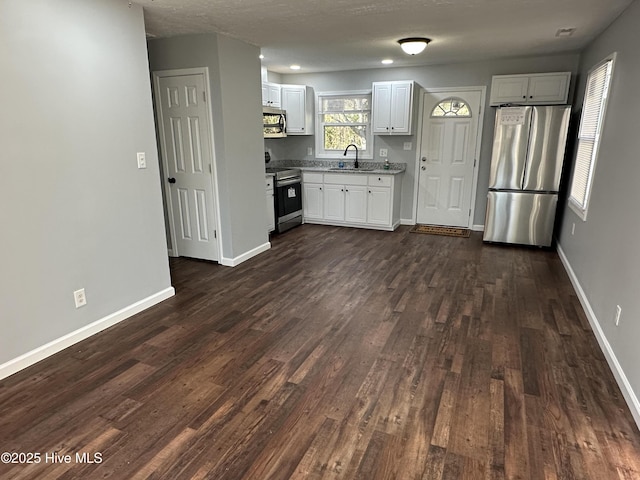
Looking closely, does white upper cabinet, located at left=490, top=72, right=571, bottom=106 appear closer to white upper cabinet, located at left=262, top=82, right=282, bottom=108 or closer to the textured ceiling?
the textured ceiling

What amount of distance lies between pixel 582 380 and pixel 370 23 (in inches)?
125

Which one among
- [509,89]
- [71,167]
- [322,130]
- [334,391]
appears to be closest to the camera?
[334,391]

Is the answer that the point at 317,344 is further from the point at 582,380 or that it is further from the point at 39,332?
the point at 39,332

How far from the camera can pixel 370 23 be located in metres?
3.51

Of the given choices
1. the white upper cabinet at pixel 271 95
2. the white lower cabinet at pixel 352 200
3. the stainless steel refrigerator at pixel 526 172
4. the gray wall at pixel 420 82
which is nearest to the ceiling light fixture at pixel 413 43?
the gray wall at pixel 420 82

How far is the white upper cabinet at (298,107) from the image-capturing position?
20.3ft

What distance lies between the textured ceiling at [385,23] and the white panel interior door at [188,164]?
0.55 metres

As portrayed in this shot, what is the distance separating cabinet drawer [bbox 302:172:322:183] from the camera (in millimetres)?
Answer: 6188

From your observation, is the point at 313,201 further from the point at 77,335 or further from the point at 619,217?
the point at 619,217

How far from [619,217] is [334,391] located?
2.26 m

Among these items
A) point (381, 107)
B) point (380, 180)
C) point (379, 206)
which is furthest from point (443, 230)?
point (381, 107)

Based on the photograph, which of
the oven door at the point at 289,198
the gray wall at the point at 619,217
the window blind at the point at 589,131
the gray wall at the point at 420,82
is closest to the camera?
the gray wall at the point at 619,217

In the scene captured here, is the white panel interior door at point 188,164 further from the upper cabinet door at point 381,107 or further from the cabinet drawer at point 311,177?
the upper cabinet door at point 381,107

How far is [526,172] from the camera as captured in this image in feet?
16.0
